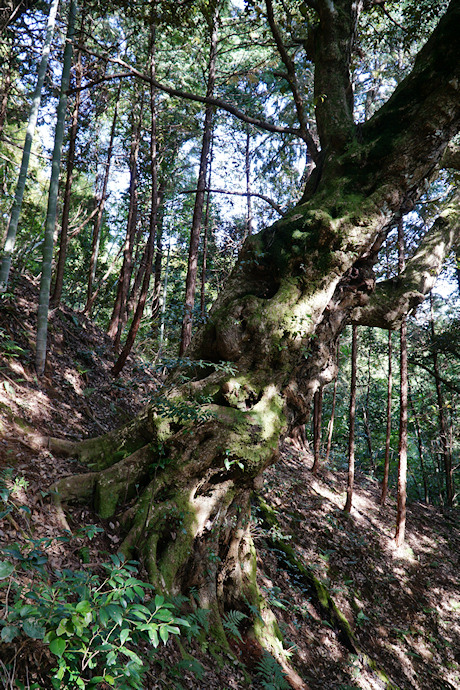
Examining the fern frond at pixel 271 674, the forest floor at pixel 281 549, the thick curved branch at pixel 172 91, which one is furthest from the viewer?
the thick curved branch at pixel 172 91

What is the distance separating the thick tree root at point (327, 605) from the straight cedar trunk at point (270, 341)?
1.93m

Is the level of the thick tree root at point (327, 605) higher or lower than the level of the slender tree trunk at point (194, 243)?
lower

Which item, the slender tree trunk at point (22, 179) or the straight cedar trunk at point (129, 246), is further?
the straight cedar trunk at point (129, 246)

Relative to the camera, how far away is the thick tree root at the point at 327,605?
6.64 metres

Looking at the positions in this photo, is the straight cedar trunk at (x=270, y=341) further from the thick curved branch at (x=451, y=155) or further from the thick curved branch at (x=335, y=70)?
the thick curved branch at (x=451, y=155)

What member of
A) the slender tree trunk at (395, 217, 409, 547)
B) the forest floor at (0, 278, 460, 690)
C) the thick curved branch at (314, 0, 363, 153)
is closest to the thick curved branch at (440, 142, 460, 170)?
the thick curved branch at (314, 0, 363, 153)

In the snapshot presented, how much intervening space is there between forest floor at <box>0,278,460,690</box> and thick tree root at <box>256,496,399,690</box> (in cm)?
4

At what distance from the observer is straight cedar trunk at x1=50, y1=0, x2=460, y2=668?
15.4ft

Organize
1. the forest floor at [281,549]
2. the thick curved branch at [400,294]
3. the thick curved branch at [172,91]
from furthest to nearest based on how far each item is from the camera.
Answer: the thick curved branch at [400,294] → the thick curved branch at [172,91] → the forest floor at [281,549]

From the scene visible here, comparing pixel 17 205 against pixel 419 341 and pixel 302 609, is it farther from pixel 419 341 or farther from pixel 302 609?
pixel 419 341

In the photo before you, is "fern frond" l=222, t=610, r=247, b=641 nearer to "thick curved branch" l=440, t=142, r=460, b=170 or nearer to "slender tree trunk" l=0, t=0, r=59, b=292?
"slender tree trunk" l=0, t=0, r=59, b=292

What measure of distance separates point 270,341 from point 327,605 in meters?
5.17

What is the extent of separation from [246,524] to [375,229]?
4.75m

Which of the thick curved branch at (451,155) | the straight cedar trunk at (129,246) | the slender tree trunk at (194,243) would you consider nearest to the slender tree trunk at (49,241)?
the slender tree trunk at (194,243)
